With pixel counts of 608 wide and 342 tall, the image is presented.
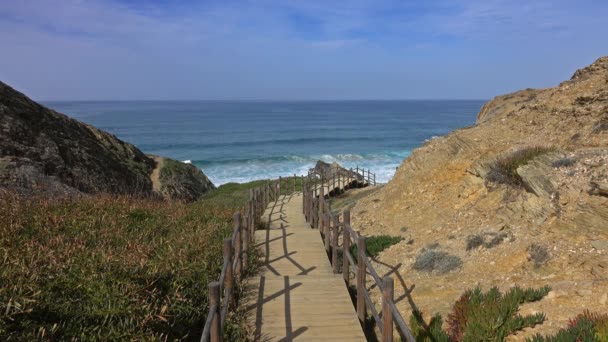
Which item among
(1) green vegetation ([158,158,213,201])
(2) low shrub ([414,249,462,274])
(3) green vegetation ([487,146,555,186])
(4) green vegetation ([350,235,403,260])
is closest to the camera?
(2) low shrub ([414,249,462,274])

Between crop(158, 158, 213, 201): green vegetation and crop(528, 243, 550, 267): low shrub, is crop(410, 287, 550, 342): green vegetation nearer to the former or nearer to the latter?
crop(528, 243, 550, 267): low shrub

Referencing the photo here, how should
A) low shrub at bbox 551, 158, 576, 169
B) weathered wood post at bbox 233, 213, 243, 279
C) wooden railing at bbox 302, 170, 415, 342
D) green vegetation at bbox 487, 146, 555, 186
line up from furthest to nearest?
1. green vegetation at bbox 487, 146, 555, 186
2. low shrub at bbox 551, 158, 576, 169
3. weathered wood post at bbox 233, 213, 243, 279
4. wooden railing at bbox 302, 170, 415, 342

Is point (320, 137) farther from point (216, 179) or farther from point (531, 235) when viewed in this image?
point (531, 235)

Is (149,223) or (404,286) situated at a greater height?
(149,223)

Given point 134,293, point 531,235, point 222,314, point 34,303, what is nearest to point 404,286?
point 531,235

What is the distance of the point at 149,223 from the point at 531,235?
8498mm

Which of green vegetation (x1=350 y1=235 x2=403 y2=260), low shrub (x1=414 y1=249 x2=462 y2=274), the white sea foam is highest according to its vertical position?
low shrub (x1=414 y1=249 x2=462 y2=274)

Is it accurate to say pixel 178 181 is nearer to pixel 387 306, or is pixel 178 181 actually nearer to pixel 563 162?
pixel 563 162

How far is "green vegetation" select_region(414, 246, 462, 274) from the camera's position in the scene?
920 centimetres

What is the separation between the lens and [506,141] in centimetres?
1360

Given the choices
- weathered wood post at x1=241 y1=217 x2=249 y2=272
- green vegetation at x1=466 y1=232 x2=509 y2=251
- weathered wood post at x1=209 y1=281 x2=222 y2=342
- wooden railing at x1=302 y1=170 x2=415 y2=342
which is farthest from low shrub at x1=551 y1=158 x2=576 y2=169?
weathered wood post at x1=209 y1=281 x2=222 y2=342

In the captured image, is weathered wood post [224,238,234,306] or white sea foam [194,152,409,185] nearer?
weathered wood post [224,238,234,306]

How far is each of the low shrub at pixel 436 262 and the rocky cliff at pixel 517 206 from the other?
132 mm

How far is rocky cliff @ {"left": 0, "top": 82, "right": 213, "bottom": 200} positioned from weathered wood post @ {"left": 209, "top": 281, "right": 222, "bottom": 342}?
10.2m
